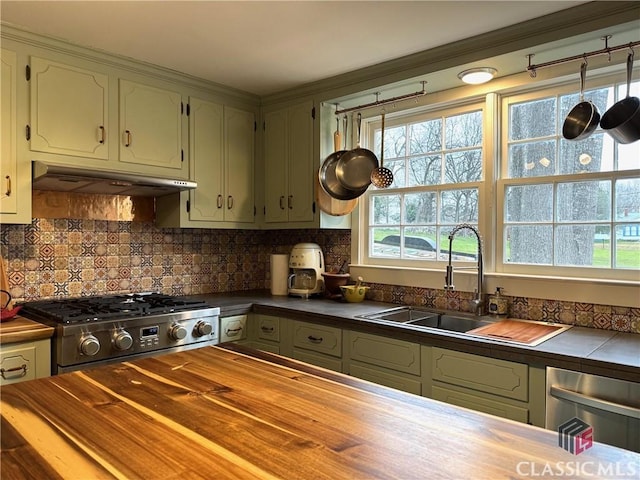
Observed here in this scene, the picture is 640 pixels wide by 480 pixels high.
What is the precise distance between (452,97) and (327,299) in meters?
1.48

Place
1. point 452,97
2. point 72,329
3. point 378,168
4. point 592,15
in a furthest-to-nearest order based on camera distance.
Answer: point 378,168
point 452,97
point 72,329
point 592,15

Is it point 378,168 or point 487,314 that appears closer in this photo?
point 487,314

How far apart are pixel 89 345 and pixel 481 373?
1.74 m

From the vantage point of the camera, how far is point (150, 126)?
2840 millimetres

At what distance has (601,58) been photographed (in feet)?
7.23

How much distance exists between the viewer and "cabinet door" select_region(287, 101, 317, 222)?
10.4ft

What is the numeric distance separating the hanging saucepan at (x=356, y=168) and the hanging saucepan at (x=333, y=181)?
0.02 metres

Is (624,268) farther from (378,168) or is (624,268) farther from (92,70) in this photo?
(92,70)

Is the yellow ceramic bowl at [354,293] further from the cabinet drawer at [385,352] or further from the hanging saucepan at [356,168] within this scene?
the hanging saucepan at [356,168]

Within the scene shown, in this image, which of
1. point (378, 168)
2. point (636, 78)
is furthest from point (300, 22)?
point (636, 78)

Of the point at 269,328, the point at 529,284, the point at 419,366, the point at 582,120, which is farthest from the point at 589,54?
the point at 269,328

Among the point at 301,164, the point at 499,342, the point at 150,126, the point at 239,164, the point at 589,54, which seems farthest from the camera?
the point at 239,164

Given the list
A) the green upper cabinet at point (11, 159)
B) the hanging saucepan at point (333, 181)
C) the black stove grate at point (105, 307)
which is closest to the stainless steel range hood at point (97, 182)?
the green upper cabinet at point (11, 159)

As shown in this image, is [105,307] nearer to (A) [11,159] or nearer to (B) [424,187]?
(A) [11,159]
